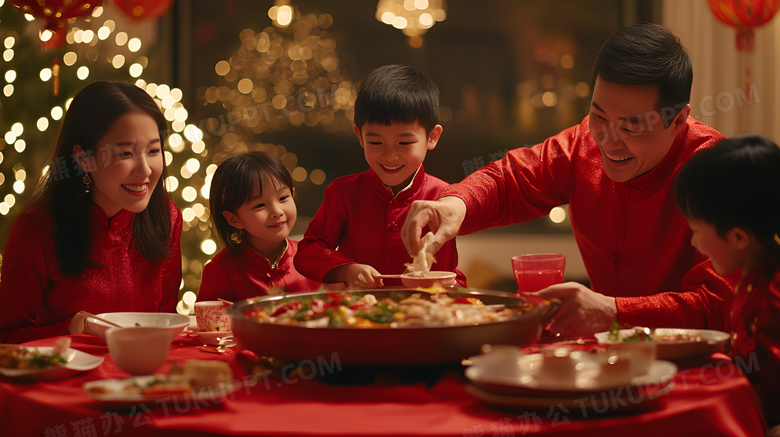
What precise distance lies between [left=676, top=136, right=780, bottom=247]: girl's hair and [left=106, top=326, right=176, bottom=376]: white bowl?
3.62ft

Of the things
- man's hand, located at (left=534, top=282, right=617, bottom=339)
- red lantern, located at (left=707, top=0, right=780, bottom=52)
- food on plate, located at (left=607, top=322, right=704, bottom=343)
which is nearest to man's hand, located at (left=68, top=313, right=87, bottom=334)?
man's hand, located at (left=534, top=282, right=617, bottom=339)

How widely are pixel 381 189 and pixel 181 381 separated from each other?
143 cm

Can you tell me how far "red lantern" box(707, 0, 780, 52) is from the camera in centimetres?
356

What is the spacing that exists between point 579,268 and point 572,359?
4.26 metres

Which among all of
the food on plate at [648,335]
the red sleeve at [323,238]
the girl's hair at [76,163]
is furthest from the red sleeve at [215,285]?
the food on plate at [648,335]

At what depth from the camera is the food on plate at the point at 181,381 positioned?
3.40 feet

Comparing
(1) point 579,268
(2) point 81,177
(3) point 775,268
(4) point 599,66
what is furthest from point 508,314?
(1) point 579,268

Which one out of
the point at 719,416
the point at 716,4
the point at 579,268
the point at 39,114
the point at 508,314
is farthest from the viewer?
the point at 579,268

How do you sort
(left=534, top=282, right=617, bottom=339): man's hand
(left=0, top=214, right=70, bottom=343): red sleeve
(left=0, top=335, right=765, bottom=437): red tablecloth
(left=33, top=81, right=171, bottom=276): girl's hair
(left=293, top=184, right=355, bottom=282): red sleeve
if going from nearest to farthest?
1. (left=0, top=335, right=765, bottom=437): red tablecloth
2. (left=534, top=282, right=617, bottom=339): man's hand
3. (left=0, top=214, right=70, bottom=343): red sleeve
4. (left=33, top=81, right=171, bottom=276): girl's hair
5. (left=293, top=184, right=355, bottom=282): red sleeve

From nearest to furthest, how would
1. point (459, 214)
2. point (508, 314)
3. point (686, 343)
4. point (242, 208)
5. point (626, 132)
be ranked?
point (686, 343) < point (508, 314) < point (626, 132) < point (459, 214) < point (242, 208)

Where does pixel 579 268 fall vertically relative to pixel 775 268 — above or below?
below

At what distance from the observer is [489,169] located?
2.49m

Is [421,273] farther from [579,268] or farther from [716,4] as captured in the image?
[579,268]

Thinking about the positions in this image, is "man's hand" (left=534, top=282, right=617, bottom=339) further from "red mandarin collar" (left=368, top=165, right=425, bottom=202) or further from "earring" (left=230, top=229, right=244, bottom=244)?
"earring" (left=230, top=229, right=244, bottom=244)
